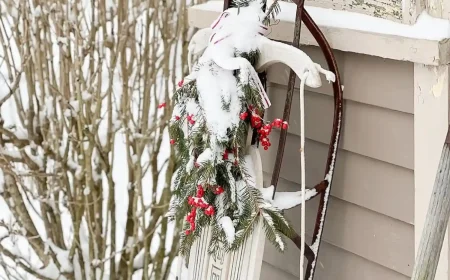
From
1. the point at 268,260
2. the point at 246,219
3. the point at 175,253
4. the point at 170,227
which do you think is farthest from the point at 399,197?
the point at 170,227

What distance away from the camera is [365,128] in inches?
62.5

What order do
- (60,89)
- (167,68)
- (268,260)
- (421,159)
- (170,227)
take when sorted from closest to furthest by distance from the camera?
(421,159), (268,260), (60,89), (167,68), (170,227)

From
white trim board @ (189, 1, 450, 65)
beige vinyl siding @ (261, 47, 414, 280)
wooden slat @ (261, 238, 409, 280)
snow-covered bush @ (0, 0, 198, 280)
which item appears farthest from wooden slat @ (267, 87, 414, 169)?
snow-covered bush @ (0, 0, 198, 280)

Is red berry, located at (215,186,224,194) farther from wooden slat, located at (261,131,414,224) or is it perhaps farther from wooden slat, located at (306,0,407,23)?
wooden slat, located at (306,0,407,23)

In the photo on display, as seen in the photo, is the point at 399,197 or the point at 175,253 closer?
the point at 399,197

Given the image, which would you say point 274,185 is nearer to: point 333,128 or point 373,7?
point 333,128

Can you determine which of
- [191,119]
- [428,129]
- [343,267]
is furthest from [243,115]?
[343,267]

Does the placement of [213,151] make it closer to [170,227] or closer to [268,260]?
[268,260]

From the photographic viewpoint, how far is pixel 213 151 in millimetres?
1538

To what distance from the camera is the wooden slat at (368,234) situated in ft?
5.08

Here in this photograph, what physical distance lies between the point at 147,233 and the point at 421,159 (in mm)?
2226

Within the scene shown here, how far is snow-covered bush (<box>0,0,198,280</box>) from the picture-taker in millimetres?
3158

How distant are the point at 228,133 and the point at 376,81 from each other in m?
0.39

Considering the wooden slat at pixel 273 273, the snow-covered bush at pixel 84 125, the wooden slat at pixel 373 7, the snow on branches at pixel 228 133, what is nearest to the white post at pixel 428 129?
the wooden slat at pixel 373 7
